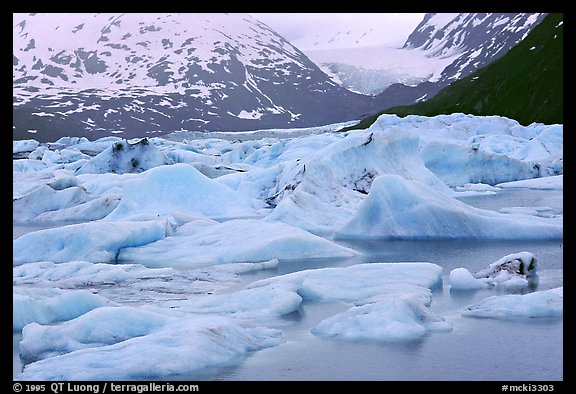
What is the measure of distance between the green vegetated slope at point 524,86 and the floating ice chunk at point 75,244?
6069cm

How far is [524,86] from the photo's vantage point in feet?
267

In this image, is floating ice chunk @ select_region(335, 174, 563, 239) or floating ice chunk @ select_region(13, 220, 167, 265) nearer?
floating ice chunk @ select_region(13, 220, 167, 265)

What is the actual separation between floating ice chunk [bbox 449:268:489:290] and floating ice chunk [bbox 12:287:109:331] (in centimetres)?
487

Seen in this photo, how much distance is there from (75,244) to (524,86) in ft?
246

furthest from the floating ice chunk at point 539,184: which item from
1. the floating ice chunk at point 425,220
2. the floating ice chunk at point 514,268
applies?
the floating ice chunk at point 514,268

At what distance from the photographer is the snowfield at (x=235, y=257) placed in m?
7.44

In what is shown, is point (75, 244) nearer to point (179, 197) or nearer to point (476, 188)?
point (179, 197)

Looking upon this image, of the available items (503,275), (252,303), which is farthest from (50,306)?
(503,275)

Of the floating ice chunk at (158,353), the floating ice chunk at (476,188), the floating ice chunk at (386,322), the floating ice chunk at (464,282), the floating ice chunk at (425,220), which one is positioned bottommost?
the floating ice chunk at (158,353)

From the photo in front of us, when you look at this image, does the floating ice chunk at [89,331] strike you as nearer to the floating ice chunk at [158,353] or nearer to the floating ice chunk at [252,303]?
the floating ice chunk at [158,353]

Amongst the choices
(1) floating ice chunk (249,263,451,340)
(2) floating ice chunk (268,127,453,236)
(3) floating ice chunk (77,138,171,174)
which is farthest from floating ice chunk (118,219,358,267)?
(3) floating ice chunk (77,138,171,174)

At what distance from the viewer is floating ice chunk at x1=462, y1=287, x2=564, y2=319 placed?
8.66 meters

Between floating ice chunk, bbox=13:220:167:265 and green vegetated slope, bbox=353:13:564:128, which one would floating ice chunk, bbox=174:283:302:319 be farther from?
green vegetated slope, bbox=353:13:564:128
